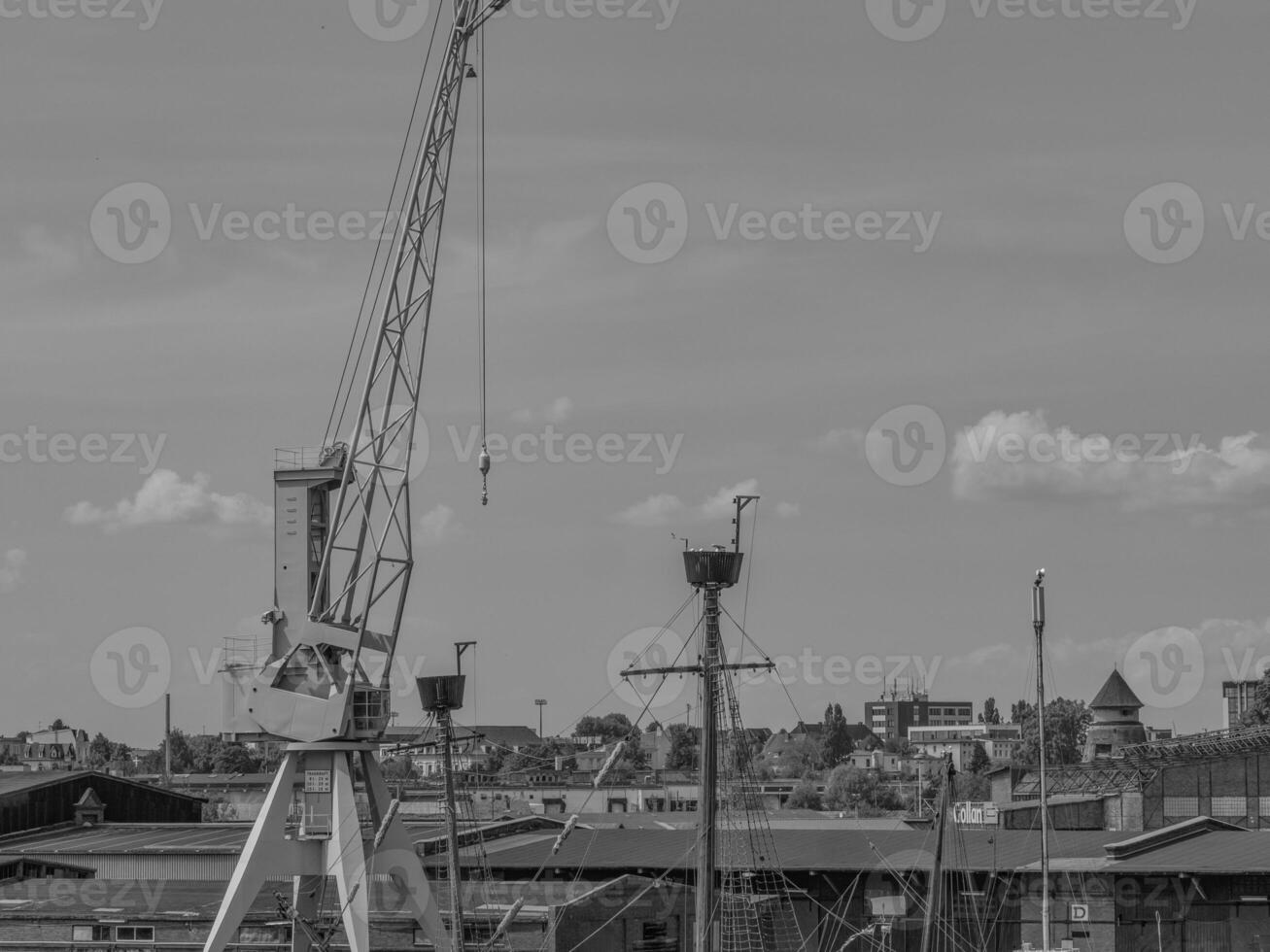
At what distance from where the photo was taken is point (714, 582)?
4350cm

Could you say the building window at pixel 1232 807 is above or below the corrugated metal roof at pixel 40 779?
below

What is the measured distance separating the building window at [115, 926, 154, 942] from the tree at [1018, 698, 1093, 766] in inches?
4585

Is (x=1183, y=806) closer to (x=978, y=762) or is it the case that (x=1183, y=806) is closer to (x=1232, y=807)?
(x=1232, y=807)

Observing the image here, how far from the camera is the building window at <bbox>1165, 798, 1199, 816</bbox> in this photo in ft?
256

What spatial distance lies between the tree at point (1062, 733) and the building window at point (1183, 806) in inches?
3326

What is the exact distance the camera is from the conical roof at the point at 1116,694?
126375 millimetres

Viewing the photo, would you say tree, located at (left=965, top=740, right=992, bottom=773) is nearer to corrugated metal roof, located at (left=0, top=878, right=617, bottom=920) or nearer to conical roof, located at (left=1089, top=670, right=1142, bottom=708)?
conical roof, located at (left=1089, top=670, right=1142, bottom=708)

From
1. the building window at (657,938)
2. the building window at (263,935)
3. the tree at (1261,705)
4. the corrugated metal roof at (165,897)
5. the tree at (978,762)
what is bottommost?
the building window at (657,938)

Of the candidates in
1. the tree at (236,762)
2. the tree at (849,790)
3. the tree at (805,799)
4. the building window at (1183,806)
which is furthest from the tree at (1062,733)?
the building window at (1183,806)

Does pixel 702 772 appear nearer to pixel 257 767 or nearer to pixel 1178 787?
pixel 1178 787

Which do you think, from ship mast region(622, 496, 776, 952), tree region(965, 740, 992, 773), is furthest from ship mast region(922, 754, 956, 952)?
tree region(965, 740, 992, 773)

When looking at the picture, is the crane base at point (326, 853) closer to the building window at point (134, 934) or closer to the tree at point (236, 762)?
the building window at point (134, 934)

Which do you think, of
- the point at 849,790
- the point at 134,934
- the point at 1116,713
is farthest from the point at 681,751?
the point at 134,934

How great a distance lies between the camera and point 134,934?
183 ft
